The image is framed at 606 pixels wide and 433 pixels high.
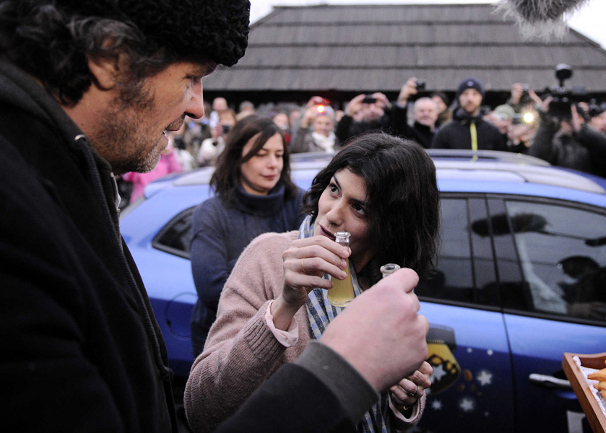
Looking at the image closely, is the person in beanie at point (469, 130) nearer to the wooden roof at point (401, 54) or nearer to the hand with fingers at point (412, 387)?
the hand with fingers at point (412, 387)

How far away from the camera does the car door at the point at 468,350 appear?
2236 mm

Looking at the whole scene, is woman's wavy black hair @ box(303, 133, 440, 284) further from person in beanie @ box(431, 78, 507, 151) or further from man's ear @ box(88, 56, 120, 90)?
person in beanie @ box(431, 78, 507, 151)

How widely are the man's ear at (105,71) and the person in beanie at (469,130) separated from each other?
13.5 feet

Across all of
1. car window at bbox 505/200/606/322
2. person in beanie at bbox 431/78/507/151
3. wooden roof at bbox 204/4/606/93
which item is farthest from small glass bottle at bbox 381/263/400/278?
wooden roof at bbox 204/4/606/93

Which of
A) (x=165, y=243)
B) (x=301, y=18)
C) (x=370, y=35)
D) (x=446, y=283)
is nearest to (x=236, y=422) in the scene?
(x=446, y=283)

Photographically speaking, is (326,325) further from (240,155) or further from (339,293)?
(240,155)

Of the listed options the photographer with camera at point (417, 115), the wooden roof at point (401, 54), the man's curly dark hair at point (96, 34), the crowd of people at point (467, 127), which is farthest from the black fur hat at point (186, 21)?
the wooden roof at point (401, 54)

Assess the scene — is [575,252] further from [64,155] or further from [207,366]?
[64,155]

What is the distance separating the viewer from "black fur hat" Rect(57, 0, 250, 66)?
0.83 meters

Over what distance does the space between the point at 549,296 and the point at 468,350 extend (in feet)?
1.85

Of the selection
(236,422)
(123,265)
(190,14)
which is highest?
(190,14)

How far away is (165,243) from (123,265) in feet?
7.23

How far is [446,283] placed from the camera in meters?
2.49

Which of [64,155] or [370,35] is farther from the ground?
[370,35]
